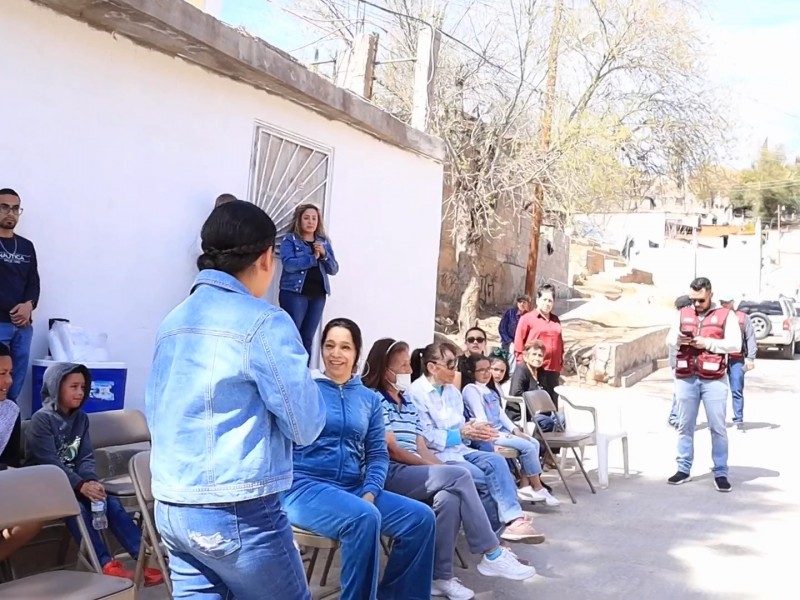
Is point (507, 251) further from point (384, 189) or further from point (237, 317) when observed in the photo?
point (237, 317)

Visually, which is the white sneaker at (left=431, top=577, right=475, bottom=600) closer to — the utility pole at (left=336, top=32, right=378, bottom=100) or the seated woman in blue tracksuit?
the seated woman in blue tracksuit

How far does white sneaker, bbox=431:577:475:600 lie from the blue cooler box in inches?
90.6

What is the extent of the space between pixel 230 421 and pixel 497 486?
3.04 m

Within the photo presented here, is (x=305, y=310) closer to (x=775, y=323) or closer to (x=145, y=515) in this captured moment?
(x=145, y=515)

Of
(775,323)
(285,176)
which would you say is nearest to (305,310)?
(285,176)

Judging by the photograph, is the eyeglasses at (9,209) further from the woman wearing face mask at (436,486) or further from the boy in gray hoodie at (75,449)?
the woman wearing face mask at (436,486)

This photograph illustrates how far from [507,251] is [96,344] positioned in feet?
50.0

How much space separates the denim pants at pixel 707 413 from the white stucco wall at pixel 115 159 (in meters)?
4.03

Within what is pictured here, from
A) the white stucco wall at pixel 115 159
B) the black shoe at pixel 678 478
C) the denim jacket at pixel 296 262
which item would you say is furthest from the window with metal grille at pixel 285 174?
the black shoe at pixel 678 478

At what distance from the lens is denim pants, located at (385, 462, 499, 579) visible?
3.95 meters

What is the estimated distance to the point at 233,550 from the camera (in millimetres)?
1953

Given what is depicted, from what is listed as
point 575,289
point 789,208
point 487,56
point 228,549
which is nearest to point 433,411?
point 228,549

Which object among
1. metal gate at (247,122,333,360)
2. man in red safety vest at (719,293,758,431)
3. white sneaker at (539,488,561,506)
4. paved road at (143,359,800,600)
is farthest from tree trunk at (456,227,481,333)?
white sneaker at (539,488,561,506)

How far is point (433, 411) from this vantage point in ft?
15.9
